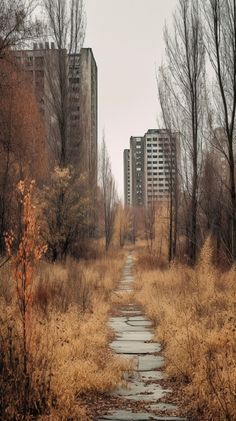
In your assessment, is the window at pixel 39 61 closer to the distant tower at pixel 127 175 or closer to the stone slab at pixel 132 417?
the stone slab at pixel 132 417

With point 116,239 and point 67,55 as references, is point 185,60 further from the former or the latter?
point 116,239

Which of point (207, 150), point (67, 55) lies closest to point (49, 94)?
point (67, 55)

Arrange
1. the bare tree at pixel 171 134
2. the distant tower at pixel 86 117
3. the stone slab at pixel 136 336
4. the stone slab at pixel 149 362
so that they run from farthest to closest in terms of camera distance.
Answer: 1. the distant tower at pixel 86 117
2. the bare tree at pixel 171 134
3. the stone slab at pixel 136 336
4. the stone slab at pixel 149 362

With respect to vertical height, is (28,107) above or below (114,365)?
above

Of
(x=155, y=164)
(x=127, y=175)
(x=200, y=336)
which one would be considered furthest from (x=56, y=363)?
(x=127, y=175)

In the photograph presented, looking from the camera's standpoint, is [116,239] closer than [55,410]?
No

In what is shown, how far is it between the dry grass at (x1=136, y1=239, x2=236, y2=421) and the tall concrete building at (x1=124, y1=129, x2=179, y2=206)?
8223mm

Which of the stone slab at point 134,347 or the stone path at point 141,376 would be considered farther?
the stone slab at point 134,347

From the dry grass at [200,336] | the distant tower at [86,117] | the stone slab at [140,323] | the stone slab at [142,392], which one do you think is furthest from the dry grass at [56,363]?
the distant tower at [86,117]

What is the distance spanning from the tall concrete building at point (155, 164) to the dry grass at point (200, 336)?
27.0 ft

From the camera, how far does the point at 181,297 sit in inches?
445

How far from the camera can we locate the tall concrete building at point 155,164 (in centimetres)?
2212

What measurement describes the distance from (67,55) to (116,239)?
1290 inches

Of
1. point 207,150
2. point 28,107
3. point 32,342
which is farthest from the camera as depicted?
point 207,150
